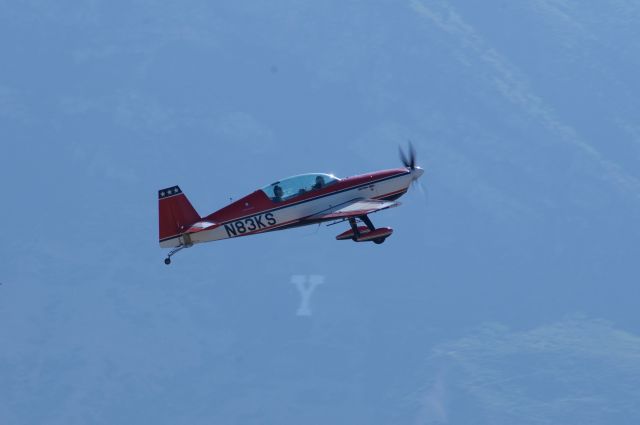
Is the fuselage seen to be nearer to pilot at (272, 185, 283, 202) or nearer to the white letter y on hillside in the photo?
pilot at (272, 185, 283, 202)

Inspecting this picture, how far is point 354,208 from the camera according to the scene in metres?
59.8

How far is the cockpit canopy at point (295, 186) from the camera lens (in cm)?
5984

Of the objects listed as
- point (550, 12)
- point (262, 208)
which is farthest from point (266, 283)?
point (262, 208)

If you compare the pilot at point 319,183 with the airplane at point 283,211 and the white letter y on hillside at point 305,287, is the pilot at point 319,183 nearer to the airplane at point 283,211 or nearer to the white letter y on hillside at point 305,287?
the airplane at point 283,211

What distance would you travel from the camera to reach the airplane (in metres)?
58.8

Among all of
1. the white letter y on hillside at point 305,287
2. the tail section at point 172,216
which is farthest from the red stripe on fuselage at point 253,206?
the white letter y on hillside at point 305,287

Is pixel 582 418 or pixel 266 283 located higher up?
pixel 266 283

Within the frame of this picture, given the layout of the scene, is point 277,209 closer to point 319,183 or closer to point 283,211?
point 283,211

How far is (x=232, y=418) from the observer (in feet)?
549

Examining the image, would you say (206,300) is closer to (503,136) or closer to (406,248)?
(406,248)

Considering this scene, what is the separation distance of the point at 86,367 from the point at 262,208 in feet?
384

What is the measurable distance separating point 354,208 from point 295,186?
91.6 inches

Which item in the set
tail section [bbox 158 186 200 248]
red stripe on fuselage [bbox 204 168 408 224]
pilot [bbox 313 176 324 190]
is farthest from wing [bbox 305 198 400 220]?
tail section [bbox 158 186 200 248]

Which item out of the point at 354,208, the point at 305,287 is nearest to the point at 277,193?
the point at 354,208
